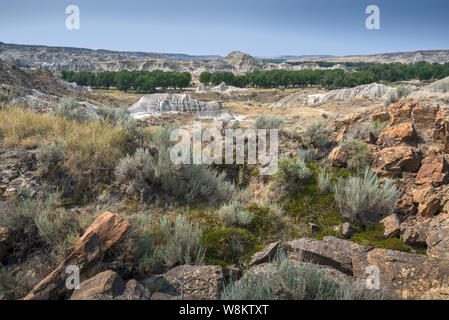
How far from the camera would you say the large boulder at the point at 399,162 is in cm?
489

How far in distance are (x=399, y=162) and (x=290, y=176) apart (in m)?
2.21

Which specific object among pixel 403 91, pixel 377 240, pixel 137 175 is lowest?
pixel 377 240

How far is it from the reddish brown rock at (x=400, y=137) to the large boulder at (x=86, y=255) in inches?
238

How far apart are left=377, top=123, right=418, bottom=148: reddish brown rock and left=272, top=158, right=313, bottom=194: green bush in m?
2.32

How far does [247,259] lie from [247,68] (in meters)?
175

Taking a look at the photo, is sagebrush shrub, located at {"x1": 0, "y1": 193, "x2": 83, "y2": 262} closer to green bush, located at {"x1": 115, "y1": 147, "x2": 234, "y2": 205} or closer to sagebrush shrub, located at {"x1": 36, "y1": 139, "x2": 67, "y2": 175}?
sagebrush shrub, located at {"x1": 36, "y1": 139, "x2": 67, "y2": 175}

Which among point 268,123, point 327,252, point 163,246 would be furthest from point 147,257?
point 268,123

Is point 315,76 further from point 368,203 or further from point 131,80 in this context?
point 368,203

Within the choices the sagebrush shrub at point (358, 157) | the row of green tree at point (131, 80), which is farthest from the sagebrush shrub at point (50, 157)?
the row of green tree at point (131, 80)

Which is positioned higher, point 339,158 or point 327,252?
point 339,158

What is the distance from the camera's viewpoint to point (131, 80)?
230 ft

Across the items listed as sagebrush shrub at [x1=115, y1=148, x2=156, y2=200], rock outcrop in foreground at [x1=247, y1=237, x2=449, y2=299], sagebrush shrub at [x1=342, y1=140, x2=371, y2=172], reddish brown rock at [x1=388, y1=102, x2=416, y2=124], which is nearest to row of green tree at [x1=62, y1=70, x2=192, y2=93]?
reddish brown rock at [x1=388, y1=102, x2=416, y2=124]

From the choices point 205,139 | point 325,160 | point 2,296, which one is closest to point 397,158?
point 325,160

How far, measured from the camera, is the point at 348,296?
2053mm
